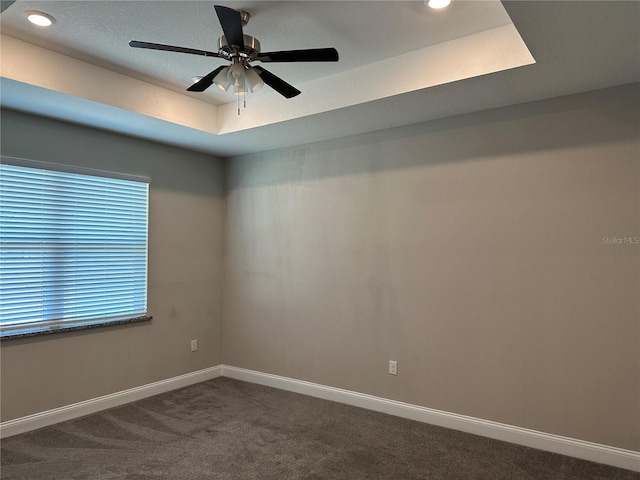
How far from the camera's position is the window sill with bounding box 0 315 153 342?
3.25 m

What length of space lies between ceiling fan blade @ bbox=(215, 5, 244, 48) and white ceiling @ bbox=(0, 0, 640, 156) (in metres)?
0.31

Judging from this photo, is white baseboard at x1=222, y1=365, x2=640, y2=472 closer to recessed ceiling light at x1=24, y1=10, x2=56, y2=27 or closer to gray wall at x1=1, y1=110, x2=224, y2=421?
gray wall at x1=1, y1=110, x2=224, y2=421

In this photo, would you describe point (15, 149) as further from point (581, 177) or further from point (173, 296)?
point (581, 177)

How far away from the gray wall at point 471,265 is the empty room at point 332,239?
2 cm

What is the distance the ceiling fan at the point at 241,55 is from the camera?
2.09 m

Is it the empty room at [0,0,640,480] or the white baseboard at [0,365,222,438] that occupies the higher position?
the empty room at [0,0,640,480]

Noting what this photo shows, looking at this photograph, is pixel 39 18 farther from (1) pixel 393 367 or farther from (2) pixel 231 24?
(1) pixel 393 367

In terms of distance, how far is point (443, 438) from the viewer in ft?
10.5

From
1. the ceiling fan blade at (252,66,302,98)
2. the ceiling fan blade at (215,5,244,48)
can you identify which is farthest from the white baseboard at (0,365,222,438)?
the ceiling fan blade at (215,5,244,48)

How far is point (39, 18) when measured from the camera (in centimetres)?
248

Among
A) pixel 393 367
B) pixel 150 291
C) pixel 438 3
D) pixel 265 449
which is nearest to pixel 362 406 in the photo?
pixel 393 367

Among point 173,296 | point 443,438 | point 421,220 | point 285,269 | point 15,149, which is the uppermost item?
point 15,149

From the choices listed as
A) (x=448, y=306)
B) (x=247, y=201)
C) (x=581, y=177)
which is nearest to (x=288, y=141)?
(x=247, y=201)

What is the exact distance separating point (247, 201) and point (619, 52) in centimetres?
346
